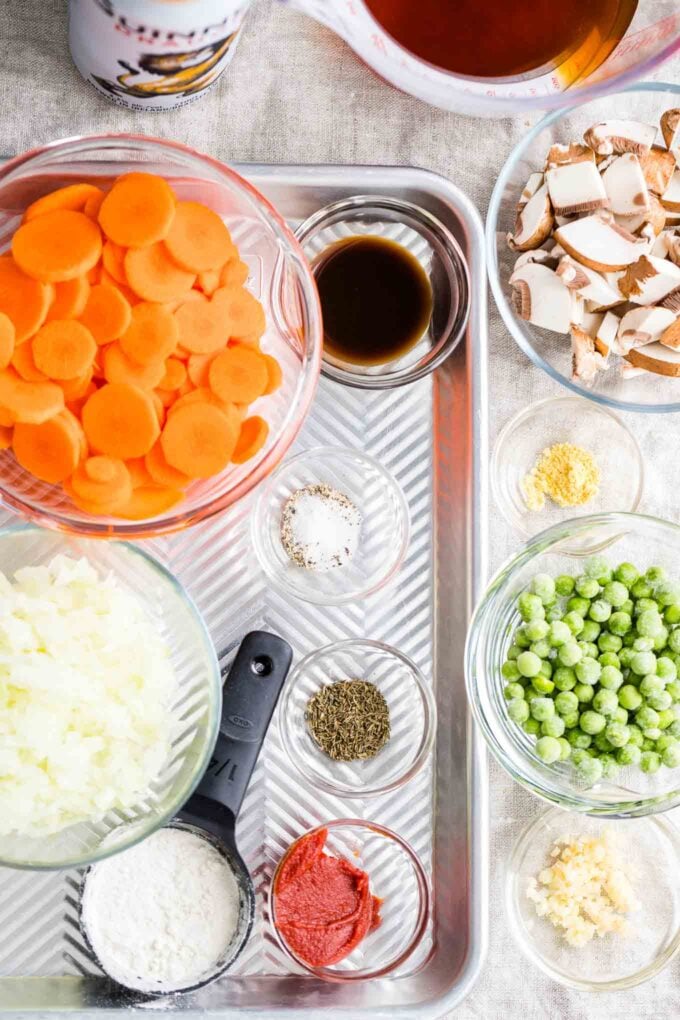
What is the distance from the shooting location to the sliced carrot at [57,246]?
1181mm

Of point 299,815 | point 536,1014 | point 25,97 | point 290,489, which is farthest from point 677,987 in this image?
point 25,97

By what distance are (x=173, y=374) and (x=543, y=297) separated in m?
0.51

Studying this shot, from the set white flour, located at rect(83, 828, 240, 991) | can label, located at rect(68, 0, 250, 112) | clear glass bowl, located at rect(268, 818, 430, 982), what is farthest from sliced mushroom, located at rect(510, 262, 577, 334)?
white flour, located at rect(83, 828, 240, 991)

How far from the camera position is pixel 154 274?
1.21 m

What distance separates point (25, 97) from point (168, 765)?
90cm

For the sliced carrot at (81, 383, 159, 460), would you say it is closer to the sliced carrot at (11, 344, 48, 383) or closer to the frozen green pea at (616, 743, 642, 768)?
the sliced carrot at (11, 344, 48, 383)

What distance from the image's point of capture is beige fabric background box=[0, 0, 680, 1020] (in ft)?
4.86

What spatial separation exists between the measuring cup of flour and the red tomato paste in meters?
0.05

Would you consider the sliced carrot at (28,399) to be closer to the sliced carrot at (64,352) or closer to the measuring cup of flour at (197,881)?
the sliced carrot at (64,352)

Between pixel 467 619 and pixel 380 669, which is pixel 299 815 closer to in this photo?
pixel 380 669

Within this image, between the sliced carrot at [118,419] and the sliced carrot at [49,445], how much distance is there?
2cm

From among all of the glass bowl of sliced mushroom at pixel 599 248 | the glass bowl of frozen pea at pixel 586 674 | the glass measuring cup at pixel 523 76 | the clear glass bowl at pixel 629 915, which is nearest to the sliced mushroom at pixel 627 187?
the glass bowl of sliced mushroom at pixel 599 248

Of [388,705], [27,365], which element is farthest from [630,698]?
[27,365]

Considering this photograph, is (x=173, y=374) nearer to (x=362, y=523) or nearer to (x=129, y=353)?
(x=129, y=353)
